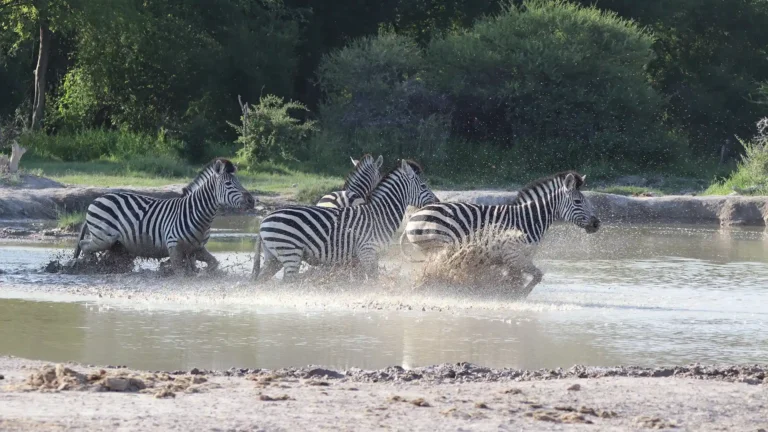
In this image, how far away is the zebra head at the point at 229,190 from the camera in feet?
43.6

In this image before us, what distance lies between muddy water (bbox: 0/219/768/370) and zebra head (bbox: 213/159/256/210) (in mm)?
808

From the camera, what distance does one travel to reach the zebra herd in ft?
39.8

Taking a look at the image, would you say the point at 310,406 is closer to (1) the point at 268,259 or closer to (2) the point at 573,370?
(2) the point at 573,370

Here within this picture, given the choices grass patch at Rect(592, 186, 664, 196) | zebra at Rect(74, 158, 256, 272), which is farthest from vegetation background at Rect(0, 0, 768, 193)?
zebra at Rect(74, 158, 256, 272)

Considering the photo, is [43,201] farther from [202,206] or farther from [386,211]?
[386,211]

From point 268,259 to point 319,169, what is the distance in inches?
650

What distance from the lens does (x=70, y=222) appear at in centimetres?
1780

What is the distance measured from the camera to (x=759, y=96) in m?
38.3

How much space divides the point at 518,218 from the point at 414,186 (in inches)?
52.0

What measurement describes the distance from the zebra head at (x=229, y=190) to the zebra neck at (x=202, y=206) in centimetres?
8

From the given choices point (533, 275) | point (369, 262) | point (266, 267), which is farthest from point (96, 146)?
point (533, 275)

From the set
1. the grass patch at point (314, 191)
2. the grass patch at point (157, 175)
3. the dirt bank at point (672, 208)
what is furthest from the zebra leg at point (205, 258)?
the grass patch at point (157, 175)

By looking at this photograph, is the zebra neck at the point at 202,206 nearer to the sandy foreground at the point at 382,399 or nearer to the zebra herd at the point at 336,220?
the zebra herd at the point at 336,220

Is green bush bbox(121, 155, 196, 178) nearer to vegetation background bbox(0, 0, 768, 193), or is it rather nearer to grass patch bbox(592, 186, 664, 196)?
vegetation background bbox(0, 0, 768, 193)
